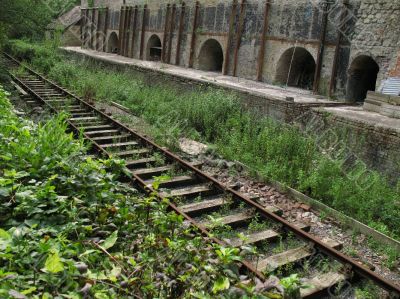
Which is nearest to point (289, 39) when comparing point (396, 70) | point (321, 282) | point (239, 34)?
point (239, 34)

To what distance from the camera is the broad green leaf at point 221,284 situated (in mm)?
2930

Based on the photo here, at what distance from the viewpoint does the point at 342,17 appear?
1183 cm

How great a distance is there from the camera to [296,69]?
48.3ft

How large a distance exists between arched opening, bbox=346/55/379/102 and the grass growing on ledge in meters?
2.93

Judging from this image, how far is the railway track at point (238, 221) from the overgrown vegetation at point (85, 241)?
1.30ft

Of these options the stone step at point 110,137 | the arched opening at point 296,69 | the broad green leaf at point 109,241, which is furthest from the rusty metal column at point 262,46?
the broad green leaf at point 109,241

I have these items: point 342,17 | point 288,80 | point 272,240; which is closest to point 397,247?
point 272,240

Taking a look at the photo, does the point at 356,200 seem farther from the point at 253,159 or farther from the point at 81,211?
the point at 81,211

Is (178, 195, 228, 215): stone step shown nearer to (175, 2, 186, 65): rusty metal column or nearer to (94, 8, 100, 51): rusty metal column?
(175, 2, 186, 65): rusty metal column

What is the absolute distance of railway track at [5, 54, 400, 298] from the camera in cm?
462

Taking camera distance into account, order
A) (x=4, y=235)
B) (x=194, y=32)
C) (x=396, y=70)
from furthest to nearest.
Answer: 1. (x=194, y=32)
2. (x=396, y=70)
3. (x=4, y=235)

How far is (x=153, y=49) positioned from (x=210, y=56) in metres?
6.08

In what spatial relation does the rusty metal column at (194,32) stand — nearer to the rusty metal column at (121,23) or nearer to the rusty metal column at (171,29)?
the rusty metal column at (171,29)

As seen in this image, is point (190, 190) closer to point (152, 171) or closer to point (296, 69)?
point (152, 171)
